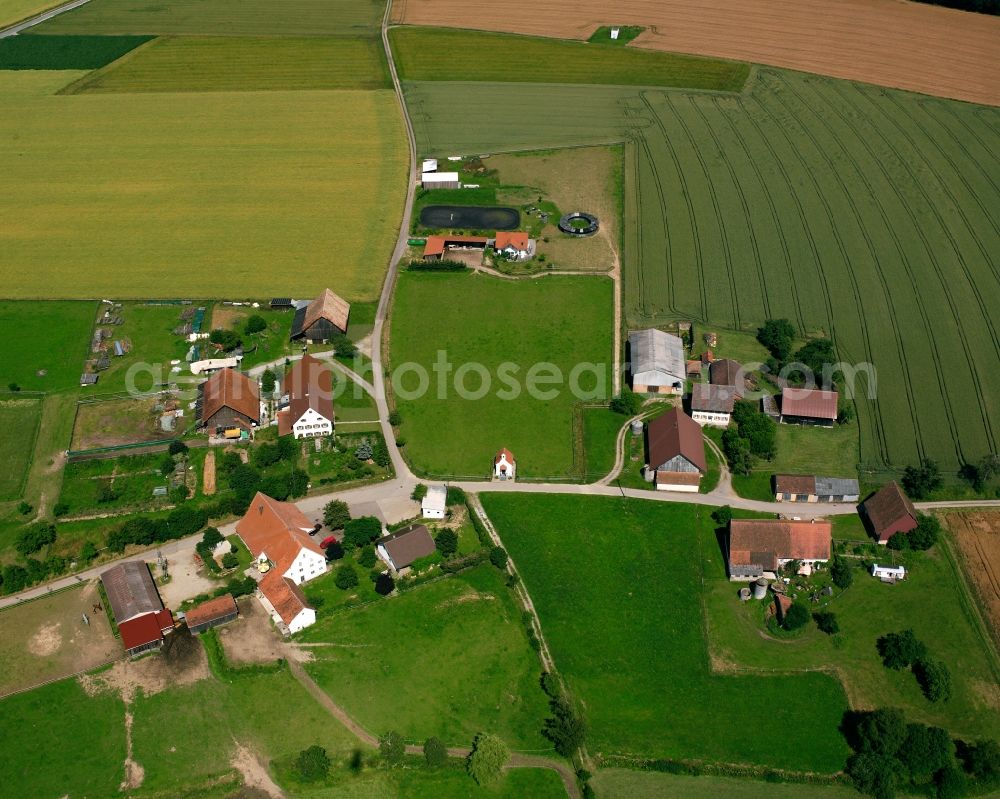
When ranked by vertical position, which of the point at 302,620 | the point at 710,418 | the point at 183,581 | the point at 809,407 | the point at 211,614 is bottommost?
the point at 302,620

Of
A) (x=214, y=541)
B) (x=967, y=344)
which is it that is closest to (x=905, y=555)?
(x=967, y=344)

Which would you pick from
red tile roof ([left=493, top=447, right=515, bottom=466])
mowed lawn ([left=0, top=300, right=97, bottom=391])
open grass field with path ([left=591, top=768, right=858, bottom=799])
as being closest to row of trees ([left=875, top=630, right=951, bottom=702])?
open grass field with path ([left=591, top=768, right=858, bottom=799])

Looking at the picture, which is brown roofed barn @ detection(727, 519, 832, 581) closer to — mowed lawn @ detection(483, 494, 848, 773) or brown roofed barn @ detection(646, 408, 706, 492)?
mowed lawn @ detection(483, 494, 848, 773)

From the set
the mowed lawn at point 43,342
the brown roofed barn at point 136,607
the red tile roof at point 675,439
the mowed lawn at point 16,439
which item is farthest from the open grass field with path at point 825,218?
the mowed lawn at point 16,439

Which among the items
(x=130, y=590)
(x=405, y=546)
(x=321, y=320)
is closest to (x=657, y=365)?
(x=405, y=546)

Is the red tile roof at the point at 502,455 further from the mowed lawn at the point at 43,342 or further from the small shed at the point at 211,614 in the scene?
the mowed lawn at the point at 43,342

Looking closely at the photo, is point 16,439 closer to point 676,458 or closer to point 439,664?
point 439,664
